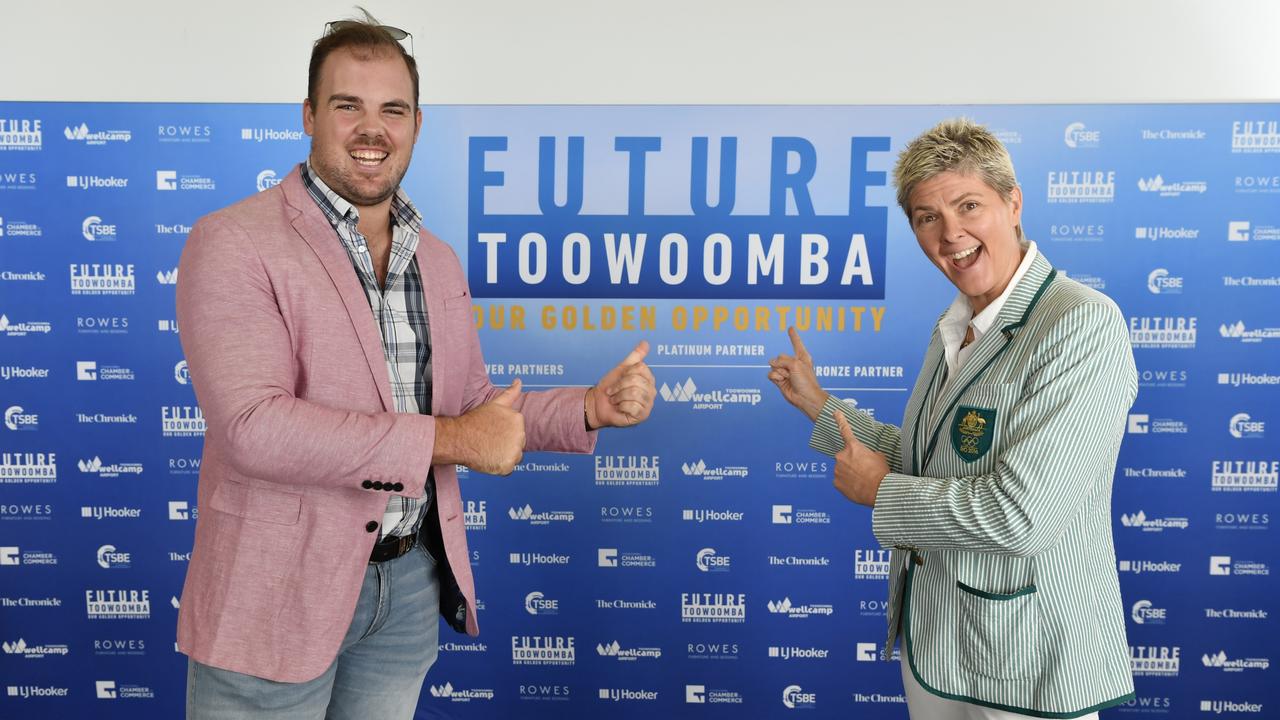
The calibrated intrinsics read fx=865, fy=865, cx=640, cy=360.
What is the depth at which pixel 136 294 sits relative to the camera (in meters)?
3.20

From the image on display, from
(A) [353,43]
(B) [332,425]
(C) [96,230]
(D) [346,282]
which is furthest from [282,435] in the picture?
(C) [96,230]

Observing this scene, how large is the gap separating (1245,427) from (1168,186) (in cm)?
91

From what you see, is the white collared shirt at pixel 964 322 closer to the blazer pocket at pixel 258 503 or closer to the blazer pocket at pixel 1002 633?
the blazer pocket at pixel 1002 633

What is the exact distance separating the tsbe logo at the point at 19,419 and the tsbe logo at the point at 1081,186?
3.81 metres

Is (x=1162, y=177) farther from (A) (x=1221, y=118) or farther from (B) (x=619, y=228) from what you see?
(B) (x=619, y=228)

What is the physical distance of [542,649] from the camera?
3301mm

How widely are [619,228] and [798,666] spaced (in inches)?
70.2

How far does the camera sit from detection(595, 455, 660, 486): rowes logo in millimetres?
3254

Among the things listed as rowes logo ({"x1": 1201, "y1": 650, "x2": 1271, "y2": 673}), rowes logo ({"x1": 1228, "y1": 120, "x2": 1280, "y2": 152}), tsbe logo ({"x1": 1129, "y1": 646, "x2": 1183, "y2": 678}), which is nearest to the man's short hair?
rowes logo ({"x1": 1228, "y1": 120, "x2": 1280, "y2": 152})

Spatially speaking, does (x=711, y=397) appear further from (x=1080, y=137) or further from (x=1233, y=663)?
(x=1233, y=663)

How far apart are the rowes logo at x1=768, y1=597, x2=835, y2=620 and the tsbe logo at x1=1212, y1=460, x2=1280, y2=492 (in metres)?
1.48

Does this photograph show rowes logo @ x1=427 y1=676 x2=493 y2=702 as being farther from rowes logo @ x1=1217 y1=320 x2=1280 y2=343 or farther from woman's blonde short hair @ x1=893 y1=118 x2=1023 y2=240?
rowes logo @ x1=1217 y1=320 x2=1280 y2=343

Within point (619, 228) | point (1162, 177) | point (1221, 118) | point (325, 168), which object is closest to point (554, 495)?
point (619, 228)

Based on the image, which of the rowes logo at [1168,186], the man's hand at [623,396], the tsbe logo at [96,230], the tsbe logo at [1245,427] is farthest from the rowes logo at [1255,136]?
the tsbe logo at [96,230]
